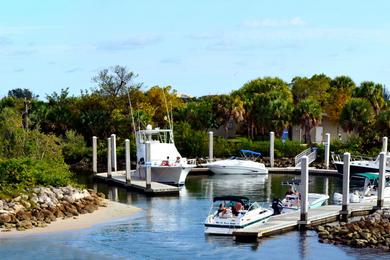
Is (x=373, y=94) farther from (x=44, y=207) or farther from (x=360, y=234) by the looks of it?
(x=44, y=207)

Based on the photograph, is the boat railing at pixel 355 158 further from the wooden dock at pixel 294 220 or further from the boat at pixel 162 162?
the wooden dock at pixel 294 220

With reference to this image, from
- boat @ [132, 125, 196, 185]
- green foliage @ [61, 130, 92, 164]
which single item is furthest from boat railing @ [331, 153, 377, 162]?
green foliage @ [61, 130, 92, 164]

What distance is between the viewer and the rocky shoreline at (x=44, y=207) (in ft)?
114

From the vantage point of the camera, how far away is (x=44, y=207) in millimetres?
36844

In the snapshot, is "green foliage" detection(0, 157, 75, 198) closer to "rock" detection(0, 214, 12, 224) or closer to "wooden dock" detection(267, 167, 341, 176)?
"rock" detection(0, 214, 12, 224)

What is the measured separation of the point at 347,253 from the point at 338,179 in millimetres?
29763

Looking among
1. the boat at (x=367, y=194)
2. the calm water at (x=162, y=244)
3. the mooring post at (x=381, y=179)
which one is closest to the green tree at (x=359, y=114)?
the boat at (x=367, y=194)

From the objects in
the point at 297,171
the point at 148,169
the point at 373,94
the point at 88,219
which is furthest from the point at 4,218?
the point at 373,94

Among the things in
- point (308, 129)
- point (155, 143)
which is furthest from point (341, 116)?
point (155, 143)

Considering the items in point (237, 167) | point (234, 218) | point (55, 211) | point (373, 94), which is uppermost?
point (373, 94)

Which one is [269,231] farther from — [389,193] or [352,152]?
[352,152]

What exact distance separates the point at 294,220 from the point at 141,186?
16677 millimetres

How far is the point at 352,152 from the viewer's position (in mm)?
64250

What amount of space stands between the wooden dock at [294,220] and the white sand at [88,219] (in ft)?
26.9
